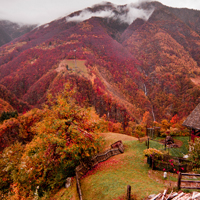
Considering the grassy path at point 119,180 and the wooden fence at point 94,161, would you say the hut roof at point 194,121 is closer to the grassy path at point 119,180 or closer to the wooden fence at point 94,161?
the grassy path at point 119,180

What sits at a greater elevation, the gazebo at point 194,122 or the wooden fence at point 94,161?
the gazebo at point 194,122

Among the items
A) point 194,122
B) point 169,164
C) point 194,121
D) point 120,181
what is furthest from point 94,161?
point 194,121

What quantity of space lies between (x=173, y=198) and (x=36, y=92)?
547 feet

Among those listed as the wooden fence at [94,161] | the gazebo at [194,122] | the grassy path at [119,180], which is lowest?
the wooden fence at [94,161]

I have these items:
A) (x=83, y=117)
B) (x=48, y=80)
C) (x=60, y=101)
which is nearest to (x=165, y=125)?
(x=83, y=117)

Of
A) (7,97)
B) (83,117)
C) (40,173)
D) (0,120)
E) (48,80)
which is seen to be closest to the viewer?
(40,173)

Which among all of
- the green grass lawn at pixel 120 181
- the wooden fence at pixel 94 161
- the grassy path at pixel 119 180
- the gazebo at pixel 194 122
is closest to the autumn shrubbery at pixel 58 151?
the wooden fence at pixel 94 161

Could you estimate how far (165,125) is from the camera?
48.0 meters

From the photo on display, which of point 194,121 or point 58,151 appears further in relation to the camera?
point 194,121

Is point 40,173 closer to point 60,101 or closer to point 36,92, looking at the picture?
point 60,101

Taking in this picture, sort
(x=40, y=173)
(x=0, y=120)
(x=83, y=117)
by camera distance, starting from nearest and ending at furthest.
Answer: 1. (x=40, y=173)
2. (x=83, y=117)
3. (x=0, y=120)

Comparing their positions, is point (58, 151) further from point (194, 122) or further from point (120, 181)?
point (194, 122)

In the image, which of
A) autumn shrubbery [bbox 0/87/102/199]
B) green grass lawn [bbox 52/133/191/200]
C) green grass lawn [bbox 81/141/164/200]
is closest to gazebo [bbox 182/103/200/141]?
green grass lawn [bbox 81/141/164/200]

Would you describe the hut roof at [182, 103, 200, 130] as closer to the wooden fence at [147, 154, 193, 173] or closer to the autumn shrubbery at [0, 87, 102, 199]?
the wooden fence at [147, 154, 193, 173]
